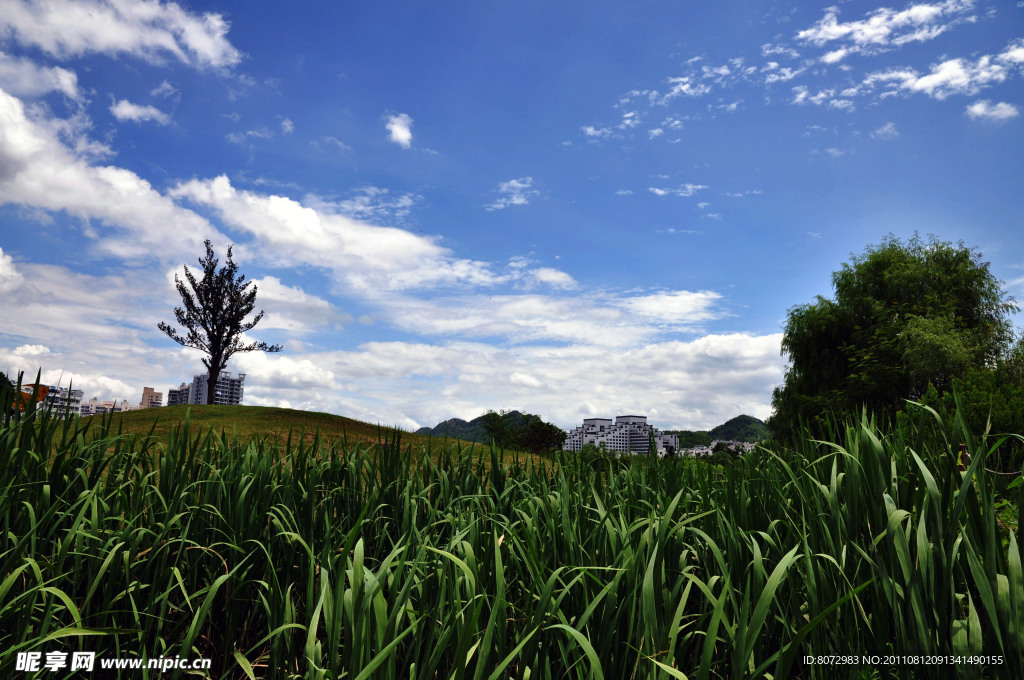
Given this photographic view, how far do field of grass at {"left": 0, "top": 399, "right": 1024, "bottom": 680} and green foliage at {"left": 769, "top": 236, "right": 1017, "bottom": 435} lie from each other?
61.3 ft

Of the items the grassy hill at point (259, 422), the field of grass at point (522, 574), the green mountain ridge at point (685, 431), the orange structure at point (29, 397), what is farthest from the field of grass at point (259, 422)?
the field of grass at point (522, 574)

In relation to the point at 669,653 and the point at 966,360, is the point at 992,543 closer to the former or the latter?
the point at 669,653

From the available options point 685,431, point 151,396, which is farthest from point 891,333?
point 151,396

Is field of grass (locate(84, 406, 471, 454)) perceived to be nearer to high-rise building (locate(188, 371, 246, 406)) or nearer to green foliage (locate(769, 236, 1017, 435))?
green foliage (locate(769, 236, 1017, 435))

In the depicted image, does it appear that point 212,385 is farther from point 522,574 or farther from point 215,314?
point 522,574

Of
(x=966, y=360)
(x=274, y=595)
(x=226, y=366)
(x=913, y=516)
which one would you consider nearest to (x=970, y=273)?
(x=966, y=360)

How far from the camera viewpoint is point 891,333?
22.2m

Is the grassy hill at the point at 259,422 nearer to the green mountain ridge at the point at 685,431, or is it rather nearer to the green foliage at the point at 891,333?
the green mountain ridge at the point at 685,431

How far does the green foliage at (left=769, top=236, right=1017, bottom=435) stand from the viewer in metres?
19.5

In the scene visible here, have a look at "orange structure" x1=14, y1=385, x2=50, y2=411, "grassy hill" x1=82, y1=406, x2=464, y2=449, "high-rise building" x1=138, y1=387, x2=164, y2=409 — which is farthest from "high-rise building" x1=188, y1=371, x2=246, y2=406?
"orange structure" x1=14, y1=385, x2=50, y2=411

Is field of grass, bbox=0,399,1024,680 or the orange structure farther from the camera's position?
the orange structure

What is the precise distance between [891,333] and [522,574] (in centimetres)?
2472

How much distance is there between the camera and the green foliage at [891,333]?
19547 millimetres

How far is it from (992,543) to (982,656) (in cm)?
34
